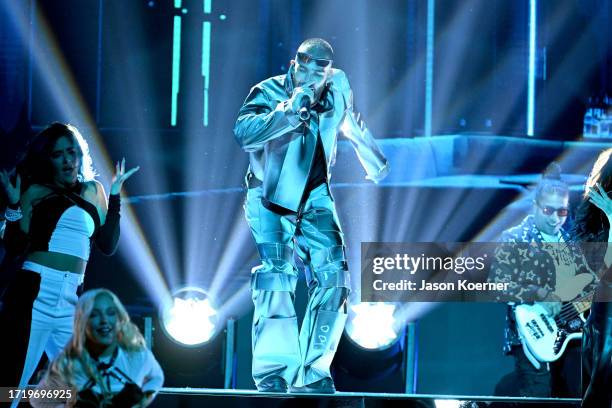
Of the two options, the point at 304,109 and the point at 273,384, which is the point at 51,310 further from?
the point at 304,109

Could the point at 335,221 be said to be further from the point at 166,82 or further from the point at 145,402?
the point at 166,82

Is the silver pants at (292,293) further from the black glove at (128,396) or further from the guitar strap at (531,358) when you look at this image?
the guitar strap at (531,358)

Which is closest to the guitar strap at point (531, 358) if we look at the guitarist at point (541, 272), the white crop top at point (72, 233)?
the guitarist at point (541, 272)

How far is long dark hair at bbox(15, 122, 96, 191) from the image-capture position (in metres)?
3.40

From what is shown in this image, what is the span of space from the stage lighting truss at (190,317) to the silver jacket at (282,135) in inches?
33.8

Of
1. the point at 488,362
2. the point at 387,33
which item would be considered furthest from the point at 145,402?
the point at 387,33

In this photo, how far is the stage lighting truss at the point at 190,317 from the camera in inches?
153

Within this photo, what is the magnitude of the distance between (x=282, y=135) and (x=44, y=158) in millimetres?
925

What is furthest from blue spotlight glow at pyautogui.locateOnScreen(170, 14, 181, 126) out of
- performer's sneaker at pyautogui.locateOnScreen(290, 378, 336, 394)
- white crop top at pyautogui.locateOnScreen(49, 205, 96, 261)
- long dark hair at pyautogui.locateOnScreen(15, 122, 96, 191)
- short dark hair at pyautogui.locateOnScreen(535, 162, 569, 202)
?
short dark hair at pyautogui.locateOnScreen(535, 162, 569, 202)

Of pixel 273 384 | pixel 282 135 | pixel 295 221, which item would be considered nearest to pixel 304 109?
pixel 282 135

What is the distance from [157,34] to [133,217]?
81 centimetres

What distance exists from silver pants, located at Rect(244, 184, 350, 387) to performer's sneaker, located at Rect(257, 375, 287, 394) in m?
0.01

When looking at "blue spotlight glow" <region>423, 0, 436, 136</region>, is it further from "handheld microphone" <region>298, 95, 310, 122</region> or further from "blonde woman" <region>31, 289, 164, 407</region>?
"blonde woman" <region>31, 289, 164, 407</region>

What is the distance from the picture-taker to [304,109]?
2975 millimetres
